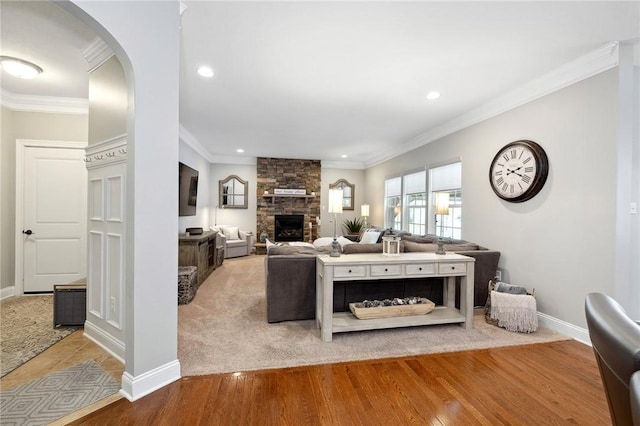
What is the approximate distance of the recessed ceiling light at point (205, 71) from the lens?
9.67 feet

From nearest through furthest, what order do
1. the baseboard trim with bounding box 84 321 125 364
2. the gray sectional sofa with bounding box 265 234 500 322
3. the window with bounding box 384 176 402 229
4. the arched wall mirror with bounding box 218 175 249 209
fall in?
1. the baseboard trim with bounding box 84 321 125 364
2. the gray sectional sofa with bounding box 265 234 500 322
3. the window with bounding box 384 176 402 229
4. the arched wall mirror with bounding box 218 175 249 209

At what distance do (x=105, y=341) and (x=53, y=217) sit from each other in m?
2.47

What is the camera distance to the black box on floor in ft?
9.04

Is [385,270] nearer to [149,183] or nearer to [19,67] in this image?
[149,183]

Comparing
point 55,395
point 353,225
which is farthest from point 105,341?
point 353,225

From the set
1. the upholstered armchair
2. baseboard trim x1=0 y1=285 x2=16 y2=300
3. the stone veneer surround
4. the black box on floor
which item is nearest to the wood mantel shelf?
the stone veneer surround

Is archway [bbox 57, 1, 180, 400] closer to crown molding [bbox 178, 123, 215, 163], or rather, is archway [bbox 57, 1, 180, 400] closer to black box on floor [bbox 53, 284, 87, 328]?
→ black box on floor [bbox 53, 284, 87, 328]

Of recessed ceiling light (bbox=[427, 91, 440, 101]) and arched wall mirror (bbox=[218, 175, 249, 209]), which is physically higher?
recessed ceiling light (bbox=[427, 91, 440, 101])

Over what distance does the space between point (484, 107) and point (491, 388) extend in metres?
3.52

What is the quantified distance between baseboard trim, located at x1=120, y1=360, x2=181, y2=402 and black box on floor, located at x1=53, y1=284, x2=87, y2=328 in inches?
56.7

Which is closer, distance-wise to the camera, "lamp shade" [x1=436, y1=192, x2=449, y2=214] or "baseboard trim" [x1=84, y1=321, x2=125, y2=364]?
"baseboard trim" [x1=84, y1=321, x2=125, y2=364]

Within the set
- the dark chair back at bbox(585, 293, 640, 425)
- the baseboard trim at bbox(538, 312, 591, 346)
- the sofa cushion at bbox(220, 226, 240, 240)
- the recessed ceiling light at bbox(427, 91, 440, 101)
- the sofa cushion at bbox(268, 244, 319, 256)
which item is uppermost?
the recessed ceiling light at bbox(427, 91, 440, 101)

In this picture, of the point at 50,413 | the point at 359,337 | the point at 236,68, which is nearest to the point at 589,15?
the point at 236,68

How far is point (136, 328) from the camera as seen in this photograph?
181 cm
